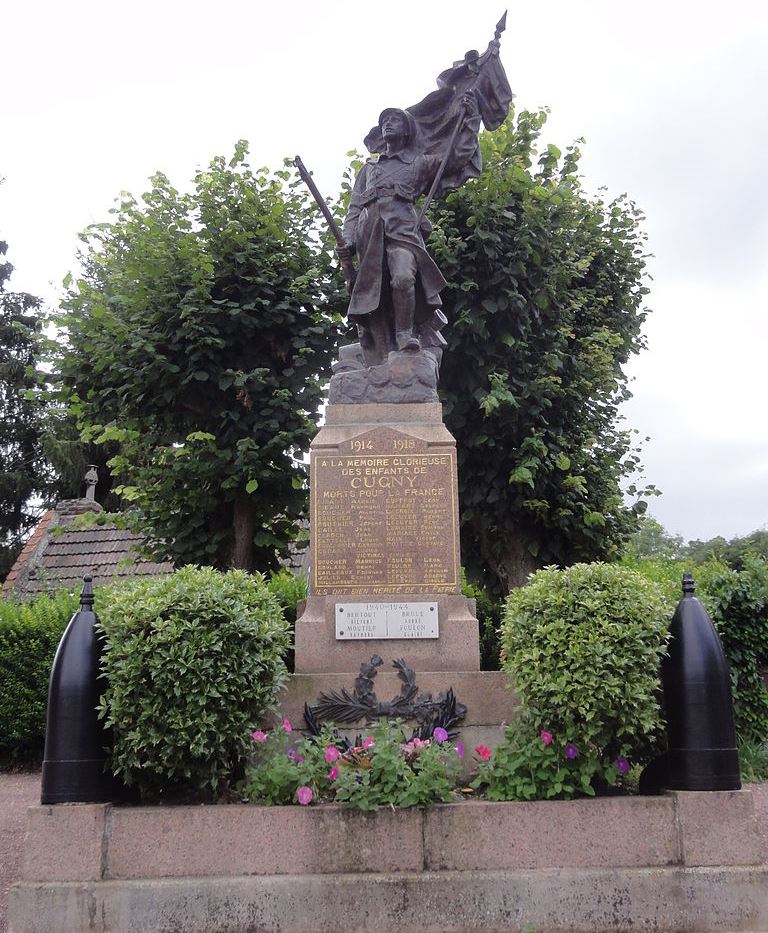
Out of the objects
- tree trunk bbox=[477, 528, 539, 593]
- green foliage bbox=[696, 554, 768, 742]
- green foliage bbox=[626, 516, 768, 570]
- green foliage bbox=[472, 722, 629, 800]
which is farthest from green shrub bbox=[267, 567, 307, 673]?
green foliage bbox=[626, 516, 768, 570]

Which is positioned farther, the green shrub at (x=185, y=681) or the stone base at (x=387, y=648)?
the stone base at (x=387, y=648)

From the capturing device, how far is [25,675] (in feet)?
41.8

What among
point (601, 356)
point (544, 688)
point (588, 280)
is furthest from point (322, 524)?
point (588, 280)

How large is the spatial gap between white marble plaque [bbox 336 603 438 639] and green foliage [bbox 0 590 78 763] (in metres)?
7.74

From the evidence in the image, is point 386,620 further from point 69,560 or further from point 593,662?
point 69,560

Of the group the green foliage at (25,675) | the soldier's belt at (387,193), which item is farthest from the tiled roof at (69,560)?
the soldier's belt at (387,193)

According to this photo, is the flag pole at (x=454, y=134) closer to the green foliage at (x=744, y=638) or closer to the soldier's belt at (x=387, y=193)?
the soldier's belt at (x=387, y=193)

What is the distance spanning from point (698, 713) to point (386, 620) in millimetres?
2528

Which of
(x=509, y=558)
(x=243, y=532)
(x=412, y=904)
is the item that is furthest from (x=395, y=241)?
(x=509, y=558)

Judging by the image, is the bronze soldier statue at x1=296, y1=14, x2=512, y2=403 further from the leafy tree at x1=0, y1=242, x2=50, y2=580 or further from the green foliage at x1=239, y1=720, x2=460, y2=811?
the leafy tree at x1=0, y1=242, x2=50, y2=580

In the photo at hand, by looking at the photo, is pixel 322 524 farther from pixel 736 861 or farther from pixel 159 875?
pixel 736 861

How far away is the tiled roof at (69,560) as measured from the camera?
18.9m

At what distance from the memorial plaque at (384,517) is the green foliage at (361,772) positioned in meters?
1.72

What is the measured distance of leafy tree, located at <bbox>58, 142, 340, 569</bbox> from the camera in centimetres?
1234
